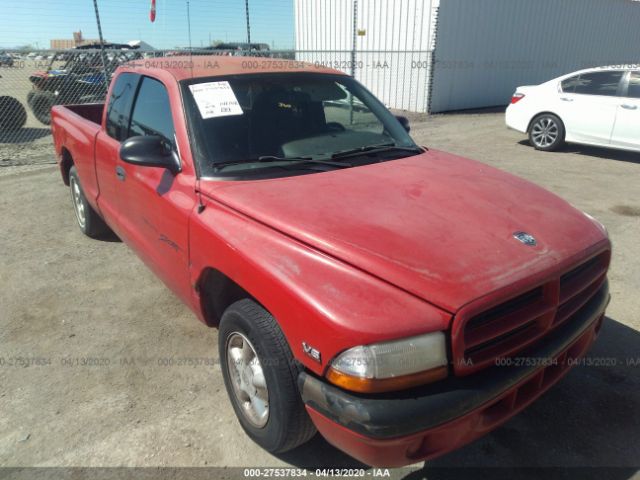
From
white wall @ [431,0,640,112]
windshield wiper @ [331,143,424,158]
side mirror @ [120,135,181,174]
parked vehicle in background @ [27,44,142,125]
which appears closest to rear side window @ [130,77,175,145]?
side mirror @ [120,135,181,174]

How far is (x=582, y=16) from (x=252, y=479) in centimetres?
2089

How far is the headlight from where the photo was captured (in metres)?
1.70

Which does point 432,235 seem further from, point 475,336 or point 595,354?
point 595,354

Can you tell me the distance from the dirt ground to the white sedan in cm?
402

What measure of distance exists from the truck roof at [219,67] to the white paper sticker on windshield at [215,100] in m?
0.15

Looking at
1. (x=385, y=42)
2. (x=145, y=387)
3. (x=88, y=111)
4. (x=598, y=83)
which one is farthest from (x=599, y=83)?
(x=145, y=387)

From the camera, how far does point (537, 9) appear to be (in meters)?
15.8

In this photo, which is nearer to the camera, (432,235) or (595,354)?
(432,235)

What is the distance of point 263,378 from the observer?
223cm

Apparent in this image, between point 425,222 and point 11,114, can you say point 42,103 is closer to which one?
point 11,114

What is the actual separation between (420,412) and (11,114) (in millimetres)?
11884

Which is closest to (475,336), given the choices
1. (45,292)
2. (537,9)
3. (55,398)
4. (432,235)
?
(432,235)

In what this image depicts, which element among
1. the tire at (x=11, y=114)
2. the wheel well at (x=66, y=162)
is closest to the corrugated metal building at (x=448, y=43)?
the tire at (x=11, y=114)

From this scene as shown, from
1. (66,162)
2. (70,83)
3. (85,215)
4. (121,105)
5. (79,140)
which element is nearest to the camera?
(121,105)
